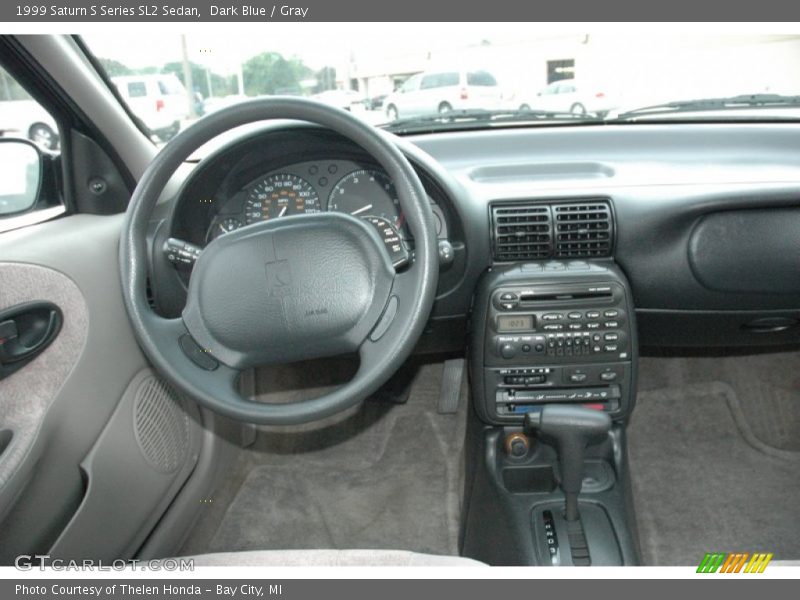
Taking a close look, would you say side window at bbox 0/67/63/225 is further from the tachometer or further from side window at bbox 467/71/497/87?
side window at bbox 467/71/497/87

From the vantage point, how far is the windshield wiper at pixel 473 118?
2.35 m

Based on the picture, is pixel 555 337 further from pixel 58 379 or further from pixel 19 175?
pixel 19 175

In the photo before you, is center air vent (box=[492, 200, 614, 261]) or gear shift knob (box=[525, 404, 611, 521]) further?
center air vent (box=[492, 200, 614, 261])

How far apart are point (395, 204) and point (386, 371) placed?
528 millimetres

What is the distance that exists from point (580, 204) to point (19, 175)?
1510mm

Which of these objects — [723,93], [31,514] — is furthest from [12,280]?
[723,93]

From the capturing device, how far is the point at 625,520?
6.49 feet

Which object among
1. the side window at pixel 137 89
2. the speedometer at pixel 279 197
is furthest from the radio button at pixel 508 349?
the side window at pixel 137 89

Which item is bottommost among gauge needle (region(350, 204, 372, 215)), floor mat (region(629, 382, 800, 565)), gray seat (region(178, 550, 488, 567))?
floor mat (region(629, 382, 800, 565))

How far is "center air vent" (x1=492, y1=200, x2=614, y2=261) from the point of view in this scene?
1.96m

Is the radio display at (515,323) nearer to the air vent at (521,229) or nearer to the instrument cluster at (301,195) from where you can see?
the air vent at (521,229)

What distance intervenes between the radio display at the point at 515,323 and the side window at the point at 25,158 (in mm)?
1255

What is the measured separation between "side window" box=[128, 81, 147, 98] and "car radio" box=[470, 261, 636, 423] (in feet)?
3.58

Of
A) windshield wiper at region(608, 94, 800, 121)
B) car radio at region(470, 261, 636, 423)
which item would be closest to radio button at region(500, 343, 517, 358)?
car radio at region(470, 261, 636, 423)
